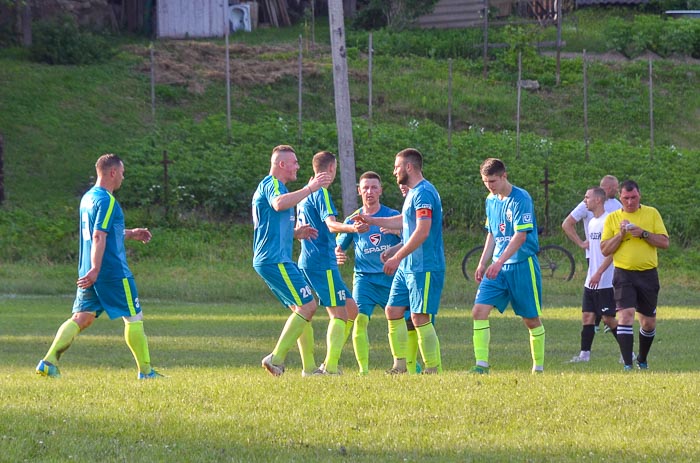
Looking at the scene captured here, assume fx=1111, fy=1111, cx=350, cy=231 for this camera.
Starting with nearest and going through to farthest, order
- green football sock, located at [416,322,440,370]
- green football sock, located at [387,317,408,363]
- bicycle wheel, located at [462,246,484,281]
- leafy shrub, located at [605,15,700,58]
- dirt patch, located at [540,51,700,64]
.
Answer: green football sock, located at [416,322,440,370] < green football sock, located at [387,317,408,363] < bicycle wheel, located at [462,246,484,281] < dirt patch, located at [540,51,700,64] < leafy shrub, located at [605,15,700,58]

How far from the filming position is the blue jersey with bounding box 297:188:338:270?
11.3 m

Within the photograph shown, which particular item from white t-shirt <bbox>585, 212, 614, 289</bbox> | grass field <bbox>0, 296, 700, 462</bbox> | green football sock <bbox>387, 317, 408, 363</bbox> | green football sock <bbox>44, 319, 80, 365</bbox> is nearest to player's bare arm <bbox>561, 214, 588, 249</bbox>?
white t-shirt <bbox>585, 212, 614, 289</bbox>

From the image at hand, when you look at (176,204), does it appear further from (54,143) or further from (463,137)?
(463,137)

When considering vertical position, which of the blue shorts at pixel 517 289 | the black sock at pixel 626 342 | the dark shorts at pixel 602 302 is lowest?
the black sock at pixel 626 342

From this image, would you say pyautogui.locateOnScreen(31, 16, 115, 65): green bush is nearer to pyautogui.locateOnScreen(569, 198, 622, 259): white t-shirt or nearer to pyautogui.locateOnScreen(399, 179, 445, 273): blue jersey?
pyautogui.locateOnScreen(569, 198, 622, 259): white t-shirt

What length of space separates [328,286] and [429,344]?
47.9 inches

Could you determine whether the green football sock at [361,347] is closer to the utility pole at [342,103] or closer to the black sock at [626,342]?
the black sock at [626,342]

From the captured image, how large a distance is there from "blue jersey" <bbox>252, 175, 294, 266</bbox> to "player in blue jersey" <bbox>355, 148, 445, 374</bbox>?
100 cm

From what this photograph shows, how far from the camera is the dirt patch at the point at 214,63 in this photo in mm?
32781

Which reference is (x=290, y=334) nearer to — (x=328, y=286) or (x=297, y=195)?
(x=328, y=286)

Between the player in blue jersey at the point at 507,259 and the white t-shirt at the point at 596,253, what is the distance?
304 cm

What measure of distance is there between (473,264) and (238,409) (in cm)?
1574

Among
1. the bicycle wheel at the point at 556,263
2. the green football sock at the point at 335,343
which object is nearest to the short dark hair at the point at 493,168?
the green football sock at the point at 335,343

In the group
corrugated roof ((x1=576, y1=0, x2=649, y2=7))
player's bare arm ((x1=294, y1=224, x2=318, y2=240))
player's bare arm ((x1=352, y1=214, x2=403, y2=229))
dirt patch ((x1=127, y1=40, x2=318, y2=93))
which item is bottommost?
player's bare arm ((x1=294, y1=224, x2=318, y2=240))
